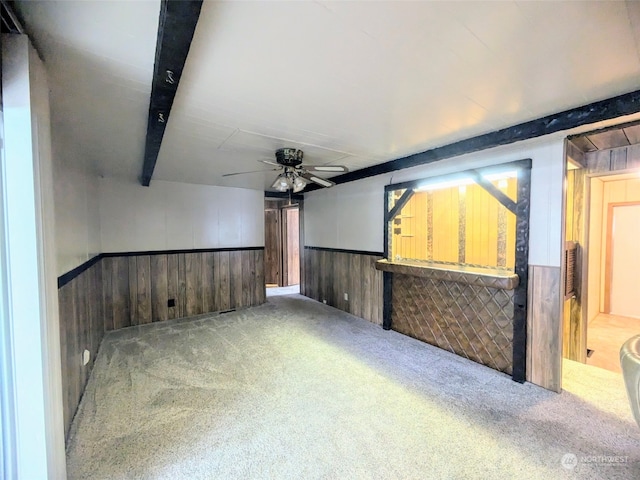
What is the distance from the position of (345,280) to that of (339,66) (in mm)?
3660

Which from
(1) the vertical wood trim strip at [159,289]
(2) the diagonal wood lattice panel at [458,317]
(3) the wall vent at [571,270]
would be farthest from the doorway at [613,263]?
(1) the vertical wood trim strip at [159,289]

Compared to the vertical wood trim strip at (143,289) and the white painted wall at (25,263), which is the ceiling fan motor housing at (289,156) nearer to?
the white painted wall at (25,263)

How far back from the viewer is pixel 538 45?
51.9 inches

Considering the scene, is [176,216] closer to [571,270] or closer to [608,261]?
[571,270]

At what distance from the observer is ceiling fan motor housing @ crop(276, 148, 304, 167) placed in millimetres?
2842

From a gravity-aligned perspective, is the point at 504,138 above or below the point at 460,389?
above

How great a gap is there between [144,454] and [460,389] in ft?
7.98

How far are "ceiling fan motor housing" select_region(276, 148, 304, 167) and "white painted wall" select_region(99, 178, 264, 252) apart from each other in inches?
93.7

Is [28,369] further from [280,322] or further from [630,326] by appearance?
[630,326]

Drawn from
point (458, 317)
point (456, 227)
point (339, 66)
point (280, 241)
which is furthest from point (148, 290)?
point (456, 227)

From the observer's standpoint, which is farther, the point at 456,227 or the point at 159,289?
the point at 159,289

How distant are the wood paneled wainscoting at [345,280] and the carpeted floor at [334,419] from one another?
1030mm

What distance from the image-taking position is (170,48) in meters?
1.18

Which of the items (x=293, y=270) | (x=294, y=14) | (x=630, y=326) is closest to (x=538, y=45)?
(x=294, y=14)
